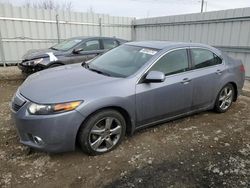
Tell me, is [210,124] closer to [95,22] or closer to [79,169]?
[79,169]

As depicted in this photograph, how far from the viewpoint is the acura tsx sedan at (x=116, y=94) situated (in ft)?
8.84

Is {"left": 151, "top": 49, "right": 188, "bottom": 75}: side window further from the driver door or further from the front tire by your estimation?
the front tire

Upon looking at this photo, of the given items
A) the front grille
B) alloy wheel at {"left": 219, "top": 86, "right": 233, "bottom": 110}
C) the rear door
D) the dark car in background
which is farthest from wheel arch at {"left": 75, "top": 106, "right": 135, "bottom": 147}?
the dark car in background

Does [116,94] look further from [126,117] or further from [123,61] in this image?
[123,61]

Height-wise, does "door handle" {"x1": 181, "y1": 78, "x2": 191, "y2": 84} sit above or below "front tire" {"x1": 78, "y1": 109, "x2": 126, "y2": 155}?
above

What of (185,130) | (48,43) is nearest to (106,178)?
(185,130)

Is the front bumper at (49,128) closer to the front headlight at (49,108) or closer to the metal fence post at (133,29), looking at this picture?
the front headlight at (49,108)

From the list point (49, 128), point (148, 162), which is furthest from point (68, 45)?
point (148, 162)

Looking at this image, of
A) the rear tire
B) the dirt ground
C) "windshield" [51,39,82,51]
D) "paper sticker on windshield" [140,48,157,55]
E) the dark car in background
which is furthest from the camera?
"windshield" [51,39,82,51]

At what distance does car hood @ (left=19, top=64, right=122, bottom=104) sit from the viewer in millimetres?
2730

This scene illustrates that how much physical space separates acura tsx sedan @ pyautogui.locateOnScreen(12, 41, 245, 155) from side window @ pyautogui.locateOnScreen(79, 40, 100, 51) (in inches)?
131

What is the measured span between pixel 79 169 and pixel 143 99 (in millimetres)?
1301

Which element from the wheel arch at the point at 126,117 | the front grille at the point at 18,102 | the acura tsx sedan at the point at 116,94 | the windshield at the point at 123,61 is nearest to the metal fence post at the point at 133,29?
the acura tsx sedan at the point at 116,94

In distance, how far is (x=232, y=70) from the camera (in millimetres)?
4570
